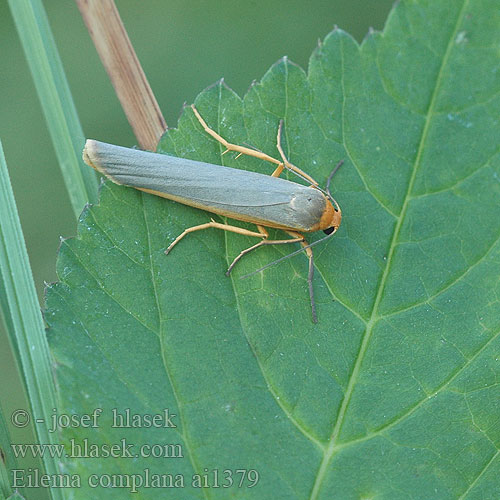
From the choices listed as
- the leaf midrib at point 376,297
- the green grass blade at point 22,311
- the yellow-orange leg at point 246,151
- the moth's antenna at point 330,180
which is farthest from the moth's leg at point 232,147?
the green grass blade at point 22,311

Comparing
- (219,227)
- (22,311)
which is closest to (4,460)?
(22,311)

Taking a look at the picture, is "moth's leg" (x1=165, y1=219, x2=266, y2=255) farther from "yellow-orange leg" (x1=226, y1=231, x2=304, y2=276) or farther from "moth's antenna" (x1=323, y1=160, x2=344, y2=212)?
"moth's antenna" (x1=323, y1=160, x2=344, y2=212)

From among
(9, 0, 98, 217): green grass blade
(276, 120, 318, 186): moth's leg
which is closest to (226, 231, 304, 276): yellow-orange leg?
(276, 120, 318, 186): moth's leg

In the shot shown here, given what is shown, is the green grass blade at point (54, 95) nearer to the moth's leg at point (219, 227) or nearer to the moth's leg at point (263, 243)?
the moth's leg at point (219, 227)

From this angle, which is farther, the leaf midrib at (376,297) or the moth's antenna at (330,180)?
the moth's antenna at (330,180)

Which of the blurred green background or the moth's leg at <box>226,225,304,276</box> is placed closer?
the moth's leg at <box>226,225,304,276</box>

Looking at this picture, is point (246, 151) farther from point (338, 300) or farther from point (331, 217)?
point (338, 300)
